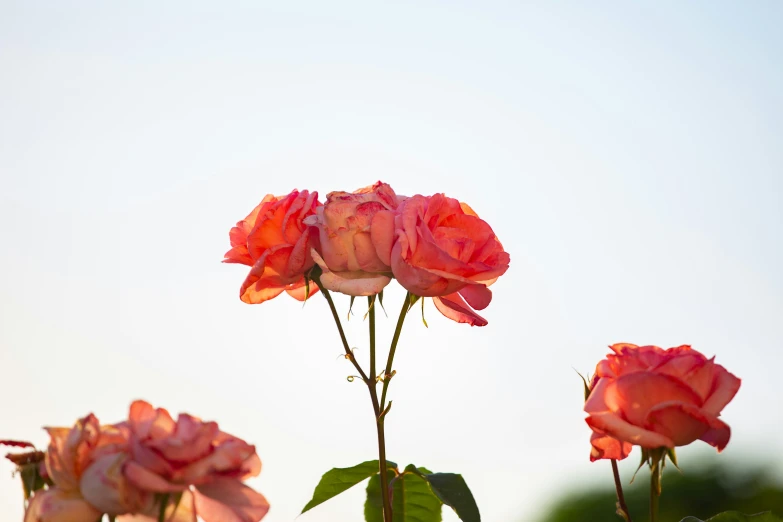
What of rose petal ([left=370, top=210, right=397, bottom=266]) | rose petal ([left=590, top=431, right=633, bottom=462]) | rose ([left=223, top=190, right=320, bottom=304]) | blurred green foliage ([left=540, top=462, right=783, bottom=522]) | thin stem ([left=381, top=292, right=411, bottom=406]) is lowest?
rose petal ([left=590, top=431, right=633, bottom=462])

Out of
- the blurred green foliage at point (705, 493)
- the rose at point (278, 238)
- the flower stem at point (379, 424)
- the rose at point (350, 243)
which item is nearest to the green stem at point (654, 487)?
the flower stem at point (379, 424)

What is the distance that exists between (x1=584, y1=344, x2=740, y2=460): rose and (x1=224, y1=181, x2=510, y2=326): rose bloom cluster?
0.33m

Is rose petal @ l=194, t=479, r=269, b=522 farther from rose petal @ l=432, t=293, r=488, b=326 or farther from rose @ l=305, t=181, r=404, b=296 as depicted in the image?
rose petal @ l=432, t=293, r=488, b=326

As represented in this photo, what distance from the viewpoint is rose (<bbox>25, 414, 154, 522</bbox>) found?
1.01 meters

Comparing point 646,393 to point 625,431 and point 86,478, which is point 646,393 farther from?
point 86,478

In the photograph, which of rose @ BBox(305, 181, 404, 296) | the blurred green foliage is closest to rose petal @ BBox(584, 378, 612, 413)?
rose @ BBox(305, 181, 404, 296)

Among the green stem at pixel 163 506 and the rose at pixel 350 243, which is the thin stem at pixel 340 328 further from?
the green stem at pixel 163 506

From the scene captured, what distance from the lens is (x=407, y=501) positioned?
Answer: 1.82 meters

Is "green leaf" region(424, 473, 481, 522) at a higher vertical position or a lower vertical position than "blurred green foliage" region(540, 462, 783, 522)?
lower

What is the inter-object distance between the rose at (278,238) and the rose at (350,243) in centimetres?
3

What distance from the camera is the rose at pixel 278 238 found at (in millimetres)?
1609

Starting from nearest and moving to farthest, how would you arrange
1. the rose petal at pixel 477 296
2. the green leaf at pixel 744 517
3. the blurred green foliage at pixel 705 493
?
the green leaf at pixel 744 517 < the rose petal at pixel 477 296 < the blurred green foliage at pixel 705 493

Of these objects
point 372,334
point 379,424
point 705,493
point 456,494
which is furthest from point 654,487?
point 705,493

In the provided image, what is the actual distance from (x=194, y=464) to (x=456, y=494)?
0.63 metres
